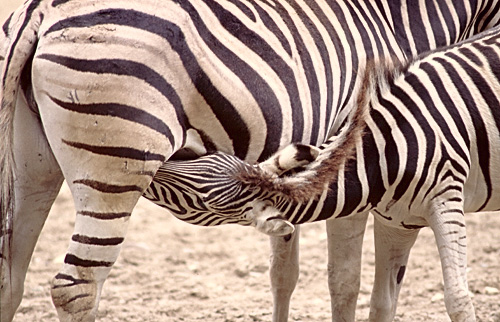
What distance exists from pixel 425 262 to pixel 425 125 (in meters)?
3.22

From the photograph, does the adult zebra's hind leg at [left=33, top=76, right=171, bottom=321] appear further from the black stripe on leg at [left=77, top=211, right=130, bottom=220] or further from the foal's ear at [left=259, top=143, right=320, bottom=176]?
the foal's ear at [left=259, top=143, right=320, bottom=176]

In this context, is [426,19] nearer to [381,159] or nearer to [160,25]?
[381,159]

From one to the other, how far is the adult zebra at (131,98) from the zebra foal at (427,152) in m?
0.26

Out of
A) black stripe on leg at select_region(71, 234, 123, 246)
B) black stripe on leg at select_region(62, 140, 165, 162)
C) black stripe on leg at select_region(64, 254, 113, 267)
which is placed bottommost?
black stripe on leg at select_region(64, 254, 113, 267)

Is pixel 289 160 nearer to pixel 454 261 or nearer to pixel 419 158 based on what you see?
pixel 419 158

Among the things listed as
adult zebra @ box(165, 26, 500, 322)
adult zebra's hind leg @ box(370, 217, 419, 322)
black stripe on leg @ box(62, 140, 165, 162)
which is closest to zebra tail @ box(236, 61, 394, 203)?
adult zebra @ box(165, 26, 500, 322)

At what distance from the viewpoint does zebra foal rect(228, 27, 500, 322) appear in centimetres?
372

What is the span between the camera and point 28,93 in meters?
3.54

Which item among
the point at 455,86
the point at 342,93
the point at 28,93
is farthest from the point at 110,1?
the point at 455,86

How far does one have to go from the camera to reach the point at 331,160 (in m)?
3.58

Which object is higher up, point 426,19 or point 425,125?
point 426,19

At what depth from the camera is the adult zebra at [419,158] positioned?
354cm

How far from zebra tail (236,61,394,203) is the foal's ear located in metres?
0.04

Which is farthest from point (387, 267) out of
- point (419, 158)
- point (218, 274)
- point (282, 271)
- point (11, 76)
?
point (218, 274)
